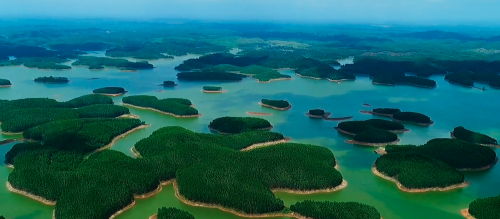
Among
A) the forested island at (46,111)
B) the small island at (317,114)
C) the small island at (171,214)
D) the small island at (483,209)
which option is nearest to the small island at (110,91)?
the forested island at (46,111)

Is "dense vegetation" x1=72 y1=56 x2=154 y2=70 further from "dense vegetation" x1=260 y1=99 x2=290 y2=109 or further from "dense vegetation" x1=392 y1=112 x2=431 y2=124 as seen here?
"dense vegetation" x1=392 y1=112 x2=431 y2=124

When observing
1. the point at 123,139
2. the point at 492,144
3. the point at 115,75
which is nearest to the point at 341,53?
the point at 115,75

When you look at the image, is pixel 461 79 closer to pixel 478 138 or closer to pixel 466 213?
pixel 478 138

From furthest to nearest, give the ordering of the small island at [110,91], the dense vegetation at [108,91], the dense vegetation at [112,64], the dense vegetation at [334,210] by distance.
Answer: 1. the dense vegetation at [112,64]
2. the dense vegetation at [108,91]
3. the small island at [110,91]
4. the dense vegetation at [334,210]

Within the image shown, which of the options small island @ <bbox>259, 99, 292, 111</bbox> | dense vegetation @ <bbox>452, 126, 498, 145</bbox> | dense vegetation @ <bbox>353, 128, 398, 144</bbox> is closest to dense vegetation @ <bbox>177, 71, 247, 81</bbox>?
small island @ <bbox>259, 99, 292, 111</bbox>

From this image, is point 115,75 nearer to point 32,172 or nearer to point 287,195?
point 32,172

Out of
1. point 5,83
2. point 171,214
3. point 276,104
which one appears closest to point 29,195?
point 171,214

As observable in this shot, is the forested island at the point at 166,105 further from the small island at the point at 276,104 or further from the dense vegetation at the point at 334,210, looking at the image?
the dense vegetation at the point at 334,210

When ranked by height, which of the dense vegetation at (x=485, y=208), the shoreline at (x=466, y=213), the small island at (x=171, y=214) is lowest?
the shoreline at (x=466, y=213)
